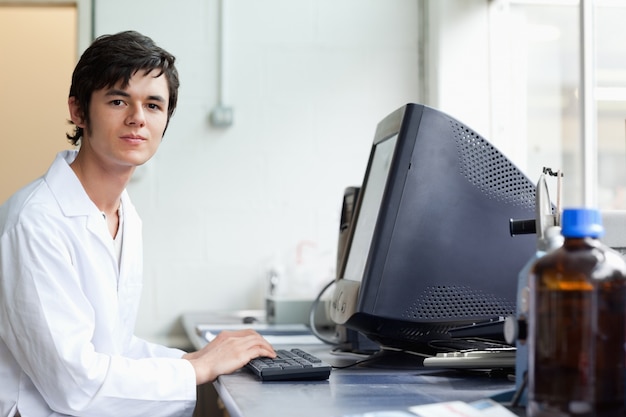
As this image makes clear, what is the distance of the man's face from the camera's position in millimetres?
1646

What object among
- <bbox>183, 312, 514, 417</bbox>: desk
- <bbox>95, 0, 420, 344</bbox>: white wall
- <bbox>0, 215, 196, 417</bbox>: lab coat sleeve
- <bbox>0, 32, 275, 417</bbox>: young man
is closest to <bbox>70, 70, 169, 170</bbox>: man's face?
<bbox>0, 32, 275, 417</bbox>: young man

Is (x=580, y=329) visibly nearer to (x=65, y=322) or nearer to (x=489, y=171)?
(x=489, y=171)

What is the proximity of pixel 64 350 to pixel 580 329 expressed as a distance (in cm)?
85

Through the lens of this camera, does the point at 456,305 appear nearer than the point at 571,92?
Yes

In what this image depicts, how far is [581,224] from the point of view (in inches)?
32.4

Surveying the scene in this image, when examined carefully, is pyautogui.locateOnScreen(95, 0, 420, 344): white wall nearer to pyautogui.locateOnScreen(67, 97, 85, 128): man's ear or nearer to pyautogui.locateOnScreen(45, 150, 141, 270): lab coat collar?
pyautogui.locateOnScreen(67, 97, 85, 128): man's ear

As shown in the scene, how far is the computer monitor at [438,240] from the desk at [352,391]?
0.11 metres

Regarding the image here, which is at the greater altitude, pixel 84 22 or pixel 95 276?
pixel 84 22

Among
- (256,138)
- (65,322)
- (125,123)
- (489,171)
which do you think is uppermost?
(256,138)

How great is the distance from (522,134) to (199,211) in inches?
50.2

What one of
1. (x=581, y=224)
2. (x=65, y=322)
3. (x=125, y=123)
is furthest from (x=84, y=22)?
(x=581, y=224)

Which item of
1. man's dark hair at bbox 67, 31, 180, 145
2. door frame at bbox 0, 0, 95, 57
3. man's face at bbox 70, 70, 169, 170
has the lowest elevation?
man's face at bbox 70, 70, 169, 170

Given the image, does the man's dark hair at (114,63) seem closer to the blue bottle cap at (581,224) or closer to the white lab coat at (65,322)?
the white lab coat at (65,322)

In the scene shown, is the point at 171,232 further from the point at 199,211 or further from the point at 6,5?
the point at 6,5
